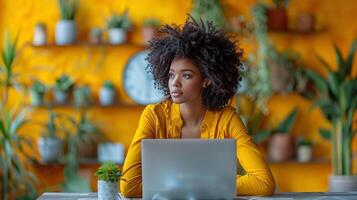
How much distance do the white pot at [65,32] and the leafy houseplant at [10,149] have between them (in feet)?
1.11

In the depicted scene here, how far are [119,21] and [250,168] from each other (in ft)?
8.83

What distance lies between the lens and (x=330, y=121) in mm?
4926

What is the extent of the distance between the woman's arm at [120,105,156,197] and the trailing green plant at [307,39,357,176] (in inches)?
96.8

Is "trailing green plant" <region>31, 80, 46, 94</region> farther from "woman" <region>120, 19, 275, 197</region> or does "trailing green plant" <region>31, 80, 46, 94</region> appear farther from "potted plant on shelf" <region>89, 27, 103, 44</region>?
"woman" <region>120, 19, 275, 197</region>

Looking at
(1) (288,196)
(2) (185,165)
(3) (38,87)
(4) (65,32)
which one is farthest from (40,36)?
(2) (185,165)

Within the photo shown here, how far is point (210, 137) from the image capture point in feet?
8.59

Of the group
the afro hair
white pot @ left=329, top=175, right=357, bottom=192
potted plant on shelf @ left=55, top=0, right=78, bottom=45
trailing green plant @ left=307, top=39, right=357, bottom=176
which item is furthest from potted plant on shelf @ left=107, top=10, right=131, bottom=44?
the afro hair

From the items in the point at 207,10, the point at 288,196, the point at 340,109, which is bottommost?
the point at 288,196

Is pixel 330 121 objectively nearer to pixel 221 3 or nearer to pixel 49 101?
pixel 221 3

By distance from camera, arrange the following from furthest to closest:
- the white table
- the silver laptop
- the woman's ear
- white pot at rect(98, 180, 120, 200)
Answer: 1. the woman's ear
2. the white table
3. white pot at rect(98, 180, 120, 200)
4. the silver laptop

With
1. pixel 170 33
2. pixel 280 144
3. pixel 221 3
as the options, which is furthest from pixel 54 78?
pixel 170 33

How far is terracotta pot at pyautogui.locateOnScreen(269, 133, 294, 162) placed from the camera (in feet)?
16.4

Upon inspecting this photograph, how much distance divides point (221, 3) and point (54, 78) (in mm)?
1344

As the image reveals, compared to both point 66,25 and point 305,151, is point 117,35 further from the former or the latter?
point 305,151
